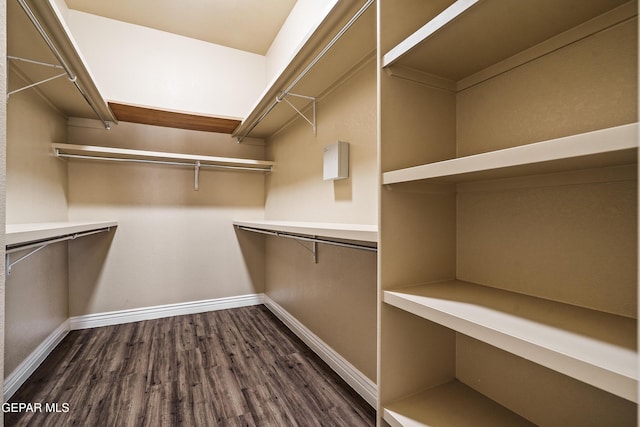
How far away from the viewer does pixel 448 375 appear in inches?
37.8

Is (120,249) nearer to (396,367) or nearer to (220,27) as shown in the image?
(220,27)

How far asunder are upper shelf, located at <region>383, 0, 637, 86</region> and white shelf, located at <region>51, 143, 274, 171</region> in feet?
6.51

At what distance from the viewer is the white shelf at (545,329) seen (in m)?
0.44

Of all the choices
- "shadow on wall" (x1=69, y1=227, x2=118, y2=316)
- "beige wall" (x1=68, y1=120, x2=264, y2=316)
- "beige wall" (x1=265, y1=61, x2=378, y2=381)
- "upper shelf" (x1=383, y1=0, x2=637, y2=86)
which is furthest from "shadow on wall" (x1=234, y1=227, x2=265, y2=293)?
"upper shelf" (x1=383, y1=0, x2=637, y2=86)

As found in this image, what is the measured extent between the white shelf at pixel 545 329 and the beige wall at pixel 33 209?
1951 millimetres

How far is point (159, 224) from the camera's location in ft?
8.55

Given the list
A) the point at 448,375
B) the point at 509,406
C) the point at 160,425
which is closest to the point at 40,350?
the point at 160,425

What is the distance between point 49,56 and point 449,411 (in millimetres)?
2140

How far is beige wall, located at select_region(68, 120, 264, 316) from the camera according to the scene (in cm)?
239

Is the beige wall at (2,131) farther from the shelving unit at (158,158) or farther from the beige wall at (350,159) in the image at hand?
the shelving unit at (158,158)

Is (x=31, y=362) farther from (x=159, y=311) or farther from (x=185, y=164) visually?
(x=185, y=164)

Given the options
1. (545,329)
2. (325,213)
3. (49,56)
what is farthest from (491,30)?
(49,56)

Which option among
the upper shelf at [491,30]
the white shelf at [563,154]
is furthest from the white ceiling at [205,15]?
the white shelf at [563,154]

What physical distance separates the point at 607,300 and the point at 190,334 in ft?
7.88
